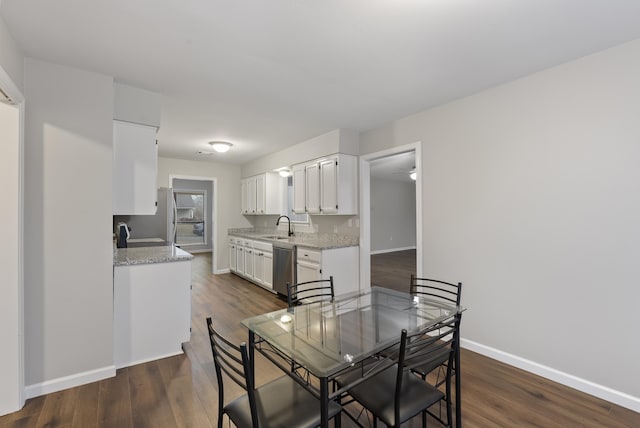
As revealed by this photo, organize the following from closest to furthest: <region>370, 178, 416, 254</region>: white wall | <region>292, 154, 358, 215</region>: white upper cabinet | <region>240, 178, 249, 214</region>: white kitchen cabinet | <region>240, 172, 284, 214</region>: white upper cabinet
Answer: <region>292, 154, 358, 215</region>: white upper cabinet
<region>240, 172, 284, 214</region>: white upper cabinet
<region>240, 178, 249, 214</region>: white kitchen cabinet
<region>370, 178, 416, 254</region>: white wall

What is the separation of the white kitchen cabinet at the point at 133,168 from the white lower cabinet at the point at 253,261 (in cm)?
232

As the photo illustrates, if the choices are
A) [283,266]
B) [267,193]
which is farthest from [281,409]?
[267,193]

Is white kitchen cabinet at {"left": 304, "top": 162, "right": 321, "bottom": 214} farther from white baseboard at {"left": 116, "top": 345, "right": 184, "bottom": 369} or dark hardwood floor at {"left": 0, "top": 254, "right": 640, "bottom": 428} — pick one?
white baseboard at {"left": 116, "top": 345, "right": 184, "bottom": 369}

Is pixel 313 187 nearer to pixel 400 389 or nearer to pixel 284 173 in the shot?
pixel 284 173

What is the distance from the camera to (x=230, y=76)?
243 cm

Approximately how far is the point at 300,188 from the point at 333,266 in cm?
144

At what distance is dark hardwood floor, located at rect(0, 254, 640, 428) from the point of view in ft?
6.04

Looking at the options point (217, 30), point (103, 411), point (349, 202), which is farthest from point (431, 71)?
point (103, 411)

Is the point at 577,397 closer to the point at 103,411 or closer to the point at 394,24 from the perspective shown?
the point at 394,24

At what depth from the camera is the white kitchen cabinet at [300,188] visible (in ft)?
15.0

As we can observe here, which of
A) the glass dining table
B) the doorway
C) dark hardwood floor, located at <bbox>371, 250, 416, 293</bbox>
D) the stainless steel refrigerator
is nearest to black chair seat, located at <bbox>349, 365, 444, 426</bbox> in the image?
the glass dining table

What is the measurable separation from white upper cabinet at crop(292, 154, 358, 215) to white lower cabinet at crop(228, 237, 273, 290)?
115 cm

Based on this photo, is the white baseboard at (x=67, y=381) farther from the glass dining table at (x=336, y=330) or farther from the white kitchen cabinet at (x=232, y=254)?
the white kitchen cabinet at (x=232, y=254)

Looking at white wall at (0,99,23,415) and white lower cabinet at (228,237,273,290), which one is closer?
white wall at (0,99,23,415)
